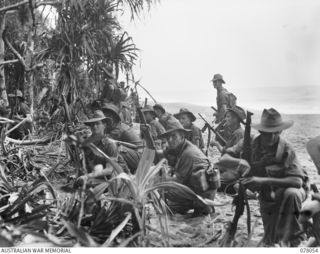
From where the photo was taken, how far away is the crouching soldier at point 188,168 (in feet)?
10.2

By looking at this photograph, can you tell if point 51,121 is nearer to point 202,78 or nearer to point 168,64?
point 168,64

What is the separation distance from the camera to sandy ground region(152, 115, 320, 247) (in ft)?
8.36

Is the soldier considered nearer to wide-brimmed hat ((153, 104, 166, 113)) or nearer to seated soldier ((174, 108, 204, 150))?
seated soldier ((174, 108, 204, 150))

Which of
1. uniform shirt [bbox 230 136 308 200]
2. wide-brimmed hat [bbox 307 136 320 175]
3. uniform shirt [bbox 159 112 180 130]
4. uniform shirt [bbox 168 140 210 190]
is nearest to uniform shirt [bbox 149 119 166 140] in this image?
uniform shirt [bbox 159 112 180 130]

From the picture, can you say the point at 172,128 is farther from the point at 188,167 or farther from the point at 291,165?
the point at 291,165

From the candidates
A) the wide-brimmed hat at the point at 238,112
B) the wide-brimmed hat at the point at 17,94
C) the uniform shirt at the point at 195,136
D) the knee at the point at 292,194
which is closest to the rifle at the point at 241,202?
the knee at the point at 292,194

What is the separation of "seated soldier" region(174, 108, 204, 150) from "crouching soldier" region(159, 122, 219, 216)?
1.08 ft

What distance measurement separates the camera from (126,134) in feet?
10.8

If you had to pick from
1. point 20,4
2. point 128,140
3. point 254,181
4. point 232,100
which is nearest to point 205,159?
point 232,100

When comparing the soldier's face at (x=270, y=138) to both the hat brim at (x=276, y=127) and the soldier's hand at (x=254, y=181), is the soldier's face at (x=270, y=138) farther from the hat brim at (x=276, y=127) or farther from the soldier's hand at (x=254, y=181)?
the soldier's hand at (x=254, y=181)

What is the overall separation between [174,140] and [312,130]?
1109 millimetres

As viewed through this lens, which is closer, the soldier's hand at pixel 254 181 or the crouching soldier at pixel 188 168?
the soldier's hand at pixel 254 181

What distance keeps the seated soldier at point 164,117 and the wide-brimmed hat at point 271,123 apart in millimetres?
939

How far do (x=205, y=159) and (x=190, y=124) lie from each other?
2.11 ft
